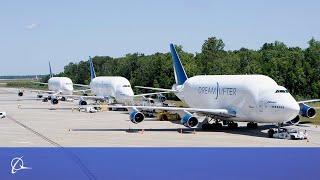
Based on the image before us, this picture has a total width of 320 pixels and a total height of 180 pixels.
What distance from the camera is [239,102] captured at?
2069 inches

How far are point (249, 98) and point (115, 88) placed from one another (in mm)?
46380

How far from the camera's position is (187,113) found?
53.9 metres

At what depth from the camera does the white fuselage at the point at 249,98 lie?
4797cm

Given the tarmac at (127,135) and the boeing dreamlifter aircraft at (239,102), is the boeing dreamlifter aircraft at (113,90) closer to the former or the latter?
the tarmac at (127,135)

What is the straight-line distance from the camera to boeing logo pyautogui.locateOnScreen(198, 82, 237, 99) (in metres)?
54.1

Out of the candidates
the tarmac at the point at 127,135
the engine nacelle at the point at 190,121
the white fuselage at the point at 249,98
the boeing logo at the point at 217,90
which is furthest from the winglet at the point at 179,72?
the engine nacelle at the point at 190,121

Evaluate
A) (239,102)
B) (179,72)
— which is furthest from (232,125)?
(179,72)
